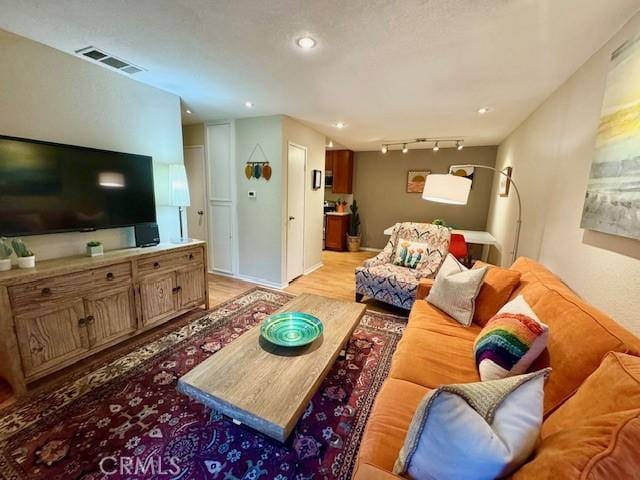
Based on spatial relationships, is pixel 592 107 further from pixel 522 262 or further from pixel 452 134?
pixel 452 134

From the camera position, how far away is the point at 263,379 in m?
1.30

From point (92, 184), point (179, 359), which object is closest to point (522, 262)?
point (179, 359)

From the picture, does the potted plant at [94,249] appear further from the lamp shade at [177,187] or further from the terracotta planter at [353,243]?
the terracotta planter at [353,243]

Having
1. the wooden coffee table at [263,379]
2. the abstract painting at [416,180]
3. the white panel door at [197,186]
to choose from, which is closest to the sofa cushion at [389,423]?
the wooden coffee table at [263,379]

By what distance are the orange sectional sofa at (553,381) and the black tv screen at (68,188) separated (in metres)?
2.49

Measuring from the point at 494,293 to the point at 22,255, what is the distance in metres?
3.19

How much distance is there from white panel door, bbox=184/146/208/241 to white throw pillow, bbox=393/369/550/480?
403 cm

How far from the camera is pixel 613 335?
3.19 feet

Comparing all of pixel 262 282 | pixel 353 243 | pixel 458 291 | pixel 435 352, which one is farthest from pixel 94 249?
pixel 353 243

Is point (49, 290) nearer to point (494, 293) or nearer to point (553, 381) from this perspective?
point (553, 381)

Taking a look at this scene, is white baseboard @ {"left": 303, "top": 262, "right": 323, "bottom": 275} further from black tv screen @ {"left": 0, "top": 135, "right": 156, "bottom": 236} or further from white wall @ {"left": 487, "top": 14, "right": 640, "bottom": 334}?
white wall @ {"left": 487, "top": 14, "right": 640, "bottom": 334}

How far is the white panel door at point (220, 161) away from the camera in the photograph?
3768mm

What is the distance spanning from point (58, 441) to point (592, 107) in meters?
3.54

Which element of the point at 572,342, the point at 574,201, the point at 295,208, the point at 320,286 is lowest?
the point at 320,286
